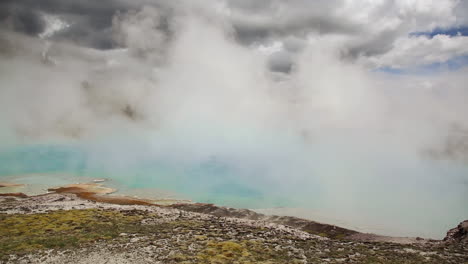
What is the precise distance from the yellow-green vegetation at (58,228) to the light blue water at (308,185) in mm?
33509

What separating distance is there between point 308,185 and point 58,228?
2742 inches

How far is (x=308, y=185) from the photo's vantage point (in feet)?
284

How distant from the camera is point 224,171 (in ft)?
362

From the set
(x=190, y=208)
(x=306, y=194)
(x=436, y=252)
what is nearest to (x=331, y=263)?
(x=436, y=252)

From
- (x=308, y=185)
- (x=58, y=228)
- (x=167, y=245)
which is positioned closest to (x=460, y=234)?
(x=167, y=245)

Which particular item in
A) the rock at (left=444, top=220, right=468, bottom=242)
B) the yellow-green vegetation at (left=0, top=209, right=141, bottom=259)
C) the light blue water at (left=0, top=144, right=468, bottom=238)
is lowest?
the yellow-green vegetation at (left=0, top=209, right=141, bottom=259)

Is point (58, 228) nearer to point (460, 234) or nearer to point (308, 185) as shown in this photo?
point (460, 234)

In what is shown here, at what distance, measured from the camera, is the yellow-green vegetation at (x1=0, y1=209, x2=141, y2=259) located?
2281 cm

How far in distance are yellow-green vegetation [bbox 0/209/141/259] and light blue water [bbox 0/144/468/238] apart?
33509 millimetres

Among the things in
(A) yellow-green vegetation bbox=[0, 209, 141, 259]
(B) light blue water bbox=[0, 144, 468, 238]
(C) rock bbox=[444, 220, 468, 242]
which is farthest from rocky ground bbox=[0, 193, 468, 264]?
(B) light blue water bbox=[0, 144, 468, 238]

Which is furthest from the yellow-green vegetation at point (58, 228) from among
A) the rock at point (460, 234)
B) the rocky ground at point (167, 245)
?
the rock at point (460, 234)

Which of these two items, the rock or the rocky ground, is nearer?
the rocky ground

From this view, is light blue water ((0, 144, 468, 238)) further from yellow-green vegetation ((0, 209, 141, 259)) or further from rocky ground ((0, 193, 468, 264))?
yellow-green vegetation ((0, 209, 141, 259))

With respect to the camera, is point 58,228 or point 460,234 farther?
point 460,234
